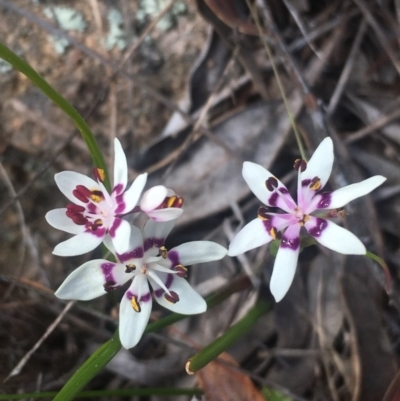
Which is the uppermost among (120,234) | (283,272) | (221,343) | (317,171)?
(120,234)

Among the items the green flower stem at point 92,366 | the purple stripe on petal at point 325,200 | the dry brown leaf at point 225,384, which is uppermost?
the green flower stem at point 92,366

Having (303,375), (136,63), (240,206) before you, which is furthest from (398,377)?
(136,63)

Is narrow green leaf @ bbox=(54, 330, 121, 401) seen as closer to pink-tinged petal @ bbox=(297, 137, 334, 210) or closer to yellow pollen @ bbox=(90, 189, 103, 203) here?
yellow pollen @ bbox=(90, 189, 103, 203)

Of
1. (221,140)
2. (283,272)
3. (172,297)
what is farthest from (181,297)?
(221,140)

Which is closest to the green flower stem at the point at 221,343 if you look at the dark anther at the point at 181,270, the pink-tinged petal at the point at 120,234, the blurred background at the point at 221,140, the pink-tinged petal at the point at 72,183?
the blurred background at the point at 221,140

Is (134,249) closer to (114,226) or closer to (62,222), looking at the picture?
(114,226)

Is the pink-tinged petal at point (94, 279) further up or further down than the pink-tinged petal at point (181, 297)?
further up

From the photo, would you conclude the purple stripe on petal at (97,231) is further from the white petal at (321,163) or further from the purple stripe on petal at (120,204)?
the white petal at (321,163)
